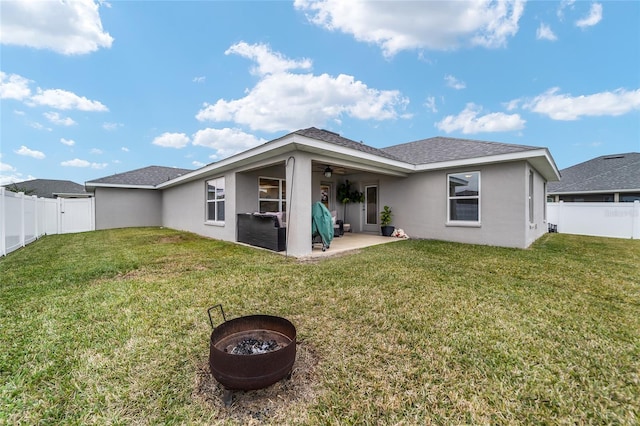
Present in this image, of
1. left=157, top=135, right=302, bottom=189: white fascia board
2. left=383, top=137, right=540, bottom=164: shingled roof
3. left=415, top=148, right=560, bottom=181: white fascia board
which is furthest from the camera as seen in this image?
left=383, top=137, right=540, bottom=164: shingled roof

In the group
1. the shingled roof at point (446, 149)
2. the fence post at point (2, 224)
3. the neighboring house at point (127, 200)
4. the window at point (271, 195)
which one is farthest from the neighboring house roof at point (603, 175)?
the fence post at point (2, 224)

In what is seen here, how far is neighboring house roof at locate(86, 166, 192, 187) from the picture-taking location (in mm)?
14703

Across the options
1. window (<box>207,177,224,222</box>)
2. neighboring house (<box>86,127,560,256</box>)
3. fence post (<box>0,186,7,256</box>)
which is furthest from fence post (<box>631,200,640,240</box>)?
fence post (<box>0,186,7,256</box>)

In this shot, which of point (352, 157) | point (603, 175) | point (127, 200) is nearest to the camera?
point (352, 157)

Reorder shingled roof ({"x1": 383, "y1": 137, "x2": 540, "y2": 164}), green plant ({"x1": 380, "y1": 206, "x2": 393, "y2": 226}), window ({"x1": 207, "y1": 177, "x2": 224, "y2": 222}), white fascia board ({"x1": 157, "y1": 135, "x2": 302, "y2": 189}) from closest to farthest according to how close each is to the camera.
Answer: white fascia board ({"x1": 157, "y1": 135, "x2": 302, "y2": 189})
shingled roof ({"x1": 383, "y1": 137, "x2": 540, "y2": 164})
window ({"x1": 207, "y1": 177, "x2": 224, "y2": 222})
green plant ({"x1": 380, "y1": 206, "x2": 393, "y2": 226})

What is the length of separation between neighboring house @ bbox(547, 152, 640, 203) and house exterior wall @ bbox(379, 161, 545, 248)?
983 centimetres

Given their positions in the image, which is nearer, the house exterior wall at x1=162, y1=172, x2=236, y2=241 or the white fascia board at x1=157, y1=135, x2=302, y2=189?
the white fascia board at x1=157, y1=135, x2=302, y2=189

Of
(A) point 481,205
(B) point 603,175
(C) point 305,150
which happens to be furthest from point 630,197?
(C) point 305,150

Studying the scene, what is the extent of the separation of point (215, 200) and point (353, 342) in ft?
30.4

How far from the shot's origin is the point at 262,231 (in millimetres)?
7621

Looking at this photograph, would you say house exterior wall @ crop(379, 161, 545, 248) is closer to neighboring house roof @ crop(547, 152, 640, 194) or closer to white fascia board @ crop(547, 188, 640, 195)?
white fascia board @ crop(547, 188, 640, 195)

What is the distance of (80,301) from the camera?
3.47 m

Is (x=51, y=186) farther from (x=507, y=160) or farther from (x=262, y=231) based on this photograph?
(x=507, y=160)

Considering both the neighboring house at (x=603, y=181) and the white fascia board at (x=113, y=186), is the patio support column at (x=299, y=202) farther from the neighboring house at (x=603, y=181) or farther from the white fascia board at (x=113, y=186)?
the neighboring house at (x=603, y=181)
